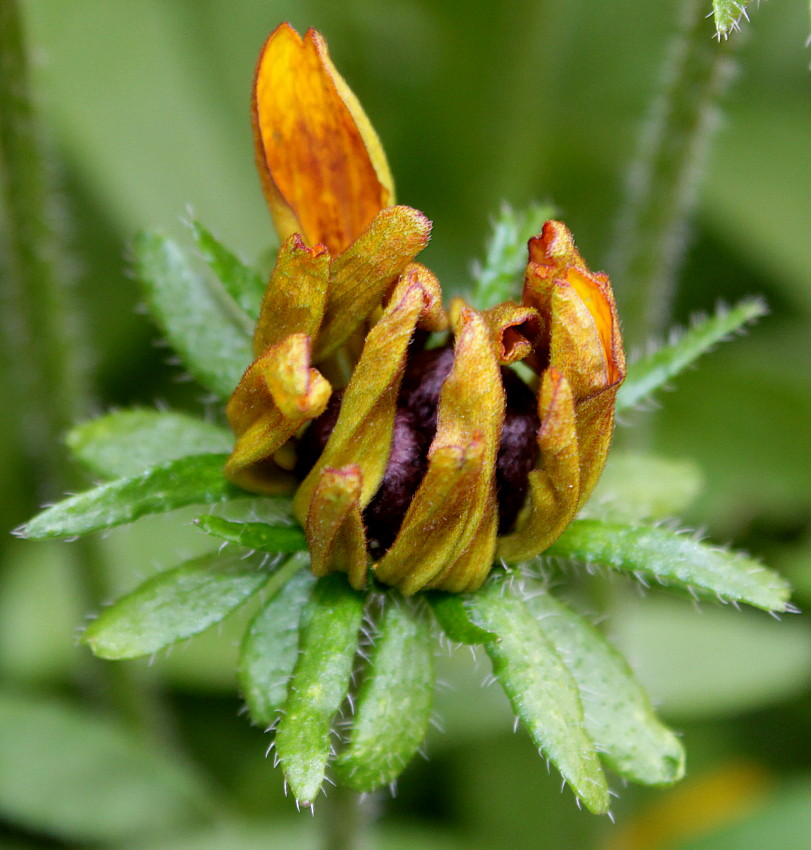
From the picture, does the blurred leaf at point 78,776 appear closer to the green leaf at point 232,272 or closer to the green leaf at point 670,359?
the green leaf at point 232,272

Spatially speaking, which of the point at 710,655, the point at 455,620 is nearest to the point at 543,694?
the point at 455,620

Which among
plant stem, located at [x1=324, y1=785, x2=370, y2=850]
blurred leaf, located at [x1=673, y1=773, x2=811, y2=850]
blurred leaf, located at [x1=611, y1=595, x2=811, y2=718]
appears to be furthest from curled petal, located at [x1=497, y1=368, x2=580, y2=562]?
blurred leaf, located at [x1=673, y1=773, x2=811, y2=850]

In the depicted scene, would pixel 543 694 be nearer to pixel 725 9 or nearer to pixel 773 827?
pixel 725 9

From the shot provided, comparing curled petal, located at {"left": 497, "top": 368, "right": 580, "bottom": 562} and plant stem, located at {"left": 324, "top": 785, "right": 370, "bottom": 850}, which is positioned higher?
curled petal, located at {"left": 497, "top": 368, "right": 580, "bottom": 562}

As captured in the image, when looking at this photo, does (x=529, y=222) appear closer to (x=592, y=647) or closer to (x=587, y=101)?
(x=592, y=647)

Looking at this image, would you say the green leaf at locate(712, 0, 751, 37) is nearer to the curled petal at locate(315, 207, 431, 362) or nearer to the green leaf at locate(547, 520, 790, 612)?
the curled petal at locate(315, 207, 431, 362)
